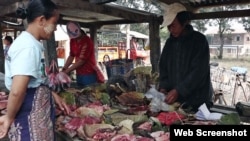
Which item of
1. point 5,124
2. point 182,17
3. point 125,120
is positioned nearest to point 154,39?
point 182,17

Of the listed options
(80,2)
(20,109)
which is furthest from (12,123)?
(80,2)

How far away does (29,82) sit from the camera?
6.52 ft

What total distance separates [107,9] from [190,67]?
98.9 inches

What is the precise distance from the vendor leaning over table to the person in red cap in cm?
174

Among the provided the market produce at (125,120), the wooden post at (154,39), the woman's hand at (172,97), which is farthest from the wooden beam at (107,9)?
the woman's hand at (172,97)

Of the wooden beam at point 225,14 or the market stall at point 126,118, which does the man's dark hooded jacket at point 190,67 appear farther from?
the wooden beam at point 225,14

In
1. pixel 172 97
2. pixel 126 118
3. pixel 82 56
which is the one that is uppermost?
pixel 82 56

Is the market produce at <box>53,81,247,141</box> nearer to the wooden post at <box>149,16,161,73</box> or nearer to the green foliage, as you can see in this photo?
the green foliage

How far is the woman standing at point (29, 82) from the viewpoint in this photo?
1.85m

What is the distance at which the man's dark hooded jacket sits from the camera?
10.3 feet

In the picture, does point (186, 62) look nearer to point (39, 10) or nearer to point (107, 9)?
point (39, 10)

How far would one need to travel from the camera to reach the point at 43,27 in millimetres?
2057

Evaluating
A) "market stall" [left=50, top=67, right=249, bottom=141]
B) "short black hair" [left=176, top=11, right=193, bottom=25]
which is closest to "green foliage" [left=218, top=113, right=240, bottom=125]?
"market stall" [left=50, top=67, right=249, bottom=141]

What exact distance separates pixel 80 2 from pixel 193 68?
2.05 meters
